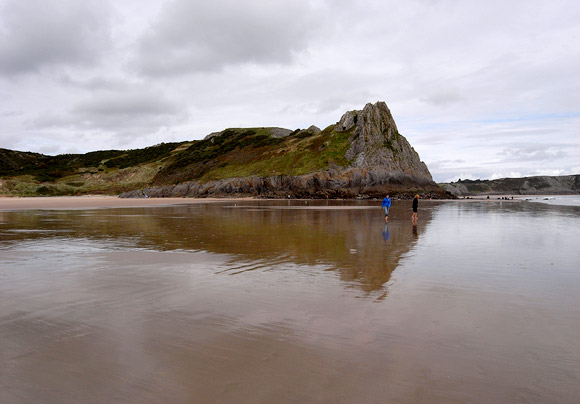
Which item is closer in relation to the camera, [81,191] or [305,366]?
[305,366]

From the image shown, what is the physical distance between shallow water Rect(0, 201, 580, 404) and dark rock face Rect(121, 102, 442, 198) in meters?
71.1

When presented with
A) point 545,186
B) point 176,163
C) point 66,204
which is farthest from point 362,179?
point 545,186

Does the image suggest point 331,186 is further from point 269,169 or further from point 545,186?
point 545,186

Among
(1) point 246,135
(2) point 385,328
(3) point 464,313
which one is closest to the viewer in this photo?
(2) point 385,328

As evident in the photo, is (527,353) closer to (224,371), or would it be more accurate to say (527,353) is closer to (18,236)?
(224,371)

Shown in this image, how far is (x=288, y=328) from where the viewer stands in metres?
5.56

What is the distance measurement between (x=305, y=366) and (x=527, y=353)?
302 centimetres

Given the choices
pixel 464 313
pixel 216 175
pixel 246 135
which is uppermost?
pixel 246 135

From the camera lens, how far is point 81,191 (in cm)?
10662

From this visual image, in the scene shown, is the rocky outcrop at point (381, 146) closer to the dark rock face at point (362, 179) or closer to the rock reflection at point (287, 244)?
the dark rock face at point (362, 179)

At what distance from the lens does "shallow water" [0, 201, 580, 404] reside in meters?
3.89

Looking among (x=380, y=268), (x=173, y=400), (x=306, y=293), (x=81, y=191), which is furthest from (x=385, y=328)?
(x=81, y=191)

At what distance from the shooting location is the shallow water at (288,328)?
389 centimetres

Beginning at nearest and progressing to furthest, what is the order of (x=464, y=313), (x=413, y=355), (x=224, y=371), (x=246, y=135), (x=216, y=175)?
(x=224, y=371) → (x=413, y=355) → (x=464, y=313) → (x=216, y=175) → (x=246, y=135)
